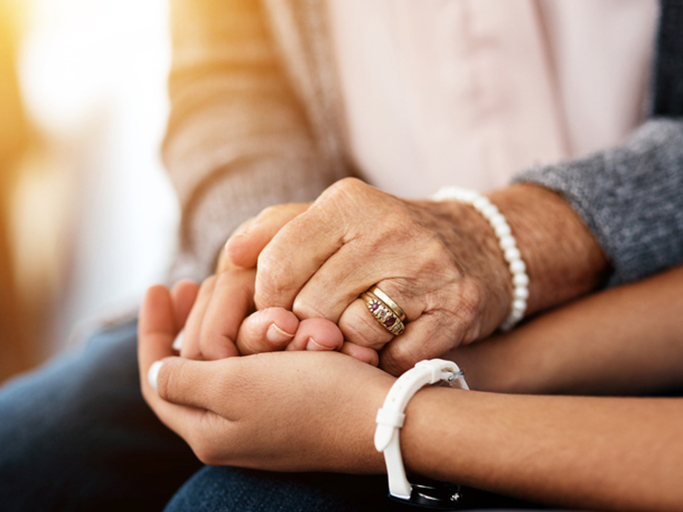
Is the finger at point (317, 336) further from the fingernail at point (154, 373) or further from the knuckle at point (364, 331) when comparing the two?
the fingernail at point (154, 373)

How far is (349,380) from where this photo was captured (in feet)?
1.49

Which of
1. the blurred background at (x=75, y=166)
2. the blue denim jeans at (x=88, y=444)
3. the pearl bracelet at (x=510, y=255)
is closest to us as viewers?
the pearl bracelet at (x=510, y=255)

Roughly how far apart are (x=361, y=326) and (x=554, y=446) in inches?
8.0

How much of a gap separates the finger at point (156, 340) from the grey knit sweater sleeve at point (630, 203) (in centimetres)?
51

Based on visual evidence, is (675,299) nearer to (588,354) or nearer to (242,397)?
(588,354)

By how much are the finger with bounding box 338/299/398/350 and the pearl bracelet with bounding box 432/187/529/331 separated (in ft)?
0.59

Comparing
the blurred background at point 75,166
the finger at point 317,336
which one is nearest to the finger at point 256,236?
the finger at point 317,336

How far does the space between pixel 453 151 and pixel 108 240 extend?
145 centimetres

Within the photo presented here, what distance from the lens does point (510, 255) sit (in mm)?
610

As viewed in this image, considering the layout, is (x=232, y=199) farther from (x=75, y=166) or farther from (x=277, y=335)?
(x=75, y=166)

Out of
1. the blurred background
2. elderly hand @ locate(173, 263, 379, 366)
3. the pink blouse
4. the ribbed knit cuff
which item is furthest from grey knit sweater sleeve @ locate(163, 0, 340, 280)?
the blurred background

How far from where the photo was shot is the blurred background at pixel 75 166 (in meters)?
1.71

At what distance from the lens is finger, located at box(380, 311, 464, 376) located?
53 cm

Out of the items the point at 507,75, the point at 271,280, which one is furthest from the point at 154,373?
the point at 507,75
